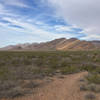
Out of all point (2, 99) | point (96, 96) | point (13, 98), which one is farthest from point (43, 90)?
point (96, 96)

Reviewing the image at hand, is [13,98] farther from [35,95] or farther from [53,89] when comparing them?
[53,89]

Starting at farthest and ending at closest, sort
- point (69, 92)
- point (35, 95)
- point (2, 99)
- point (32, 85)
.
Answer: point (32, 85), point (69, 92), point (35, 95), point (2, 99)

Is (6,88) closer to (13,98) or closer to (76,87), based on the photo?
(13,98)

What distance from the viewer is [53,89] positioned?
699 cm

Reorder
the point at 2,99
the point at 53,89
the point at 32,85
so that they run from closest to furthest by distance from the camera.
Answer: the point at 2,99 → the point at 53,89 → the point at 32,85

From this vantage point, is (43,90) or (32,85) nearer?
(43,90)

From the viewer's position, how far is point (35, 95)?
242 inches

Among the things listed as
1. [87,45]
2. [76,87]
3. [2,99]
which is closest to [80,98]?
[76,87]

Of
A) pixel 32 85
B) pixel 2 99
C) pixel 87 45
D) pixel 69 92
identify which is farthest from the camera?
pixel 87 45

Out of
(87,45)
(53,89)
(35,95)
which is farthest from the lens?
(87,45)

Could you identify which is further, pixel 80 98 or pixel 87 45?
pixel 87 45

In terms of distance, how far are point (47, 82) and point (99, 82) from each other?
137 inches

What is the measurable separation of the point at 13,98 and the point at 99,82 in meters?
5.47

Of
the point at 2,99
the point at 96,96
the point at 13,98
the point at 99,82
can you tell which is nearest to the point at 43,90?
the point at 13,98
